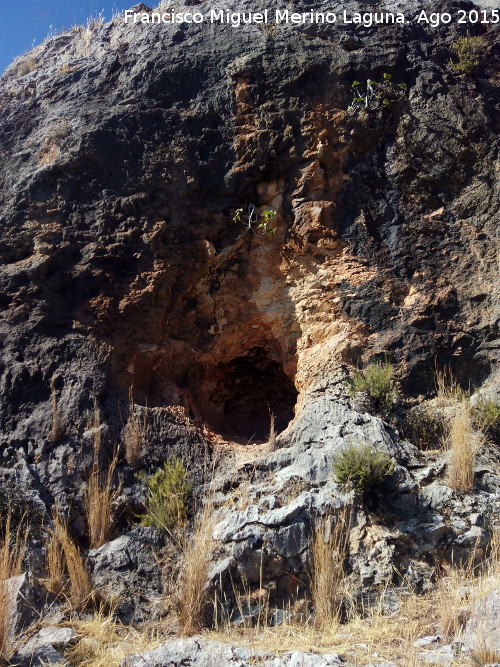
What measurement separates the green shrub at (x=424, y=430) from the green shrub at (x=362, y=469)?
0.69m

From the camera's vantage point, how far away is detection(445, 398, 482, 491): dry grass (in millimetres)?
4785

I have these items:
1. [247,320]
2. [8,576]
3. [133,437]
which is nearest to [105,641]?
[8,576]

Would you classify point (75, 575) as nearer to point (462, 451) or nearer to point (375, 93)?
point (462, 451)

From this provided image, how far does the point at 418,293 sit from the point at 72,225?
12.1 feet

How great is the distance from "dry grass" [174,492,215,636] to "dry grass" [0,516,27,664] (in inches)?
43.5

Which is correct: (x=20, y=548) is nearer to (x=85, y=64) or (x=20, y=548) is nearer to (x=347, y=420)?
(x=347, y=420)

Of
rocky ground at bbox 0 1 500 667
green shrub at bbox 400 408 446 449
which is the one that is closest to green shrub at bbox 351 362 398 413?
rocky ground at bbox 0 1 500 667

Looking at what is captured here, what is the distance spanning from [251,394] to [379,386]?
2.06 metres

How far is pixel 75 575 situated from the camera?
4.49m

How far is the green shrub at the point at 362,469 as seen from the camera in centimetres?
468

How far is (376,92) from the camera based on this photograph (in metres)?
7.16

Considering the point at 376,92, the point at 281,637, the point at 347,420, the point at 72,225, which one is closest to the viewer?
the point at 281,637

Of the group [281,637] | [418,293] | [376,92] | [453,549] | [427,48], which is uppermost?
[427,48]

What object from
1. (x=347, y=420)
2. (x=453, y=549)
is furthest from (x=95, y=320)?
(x=453, y=549)
